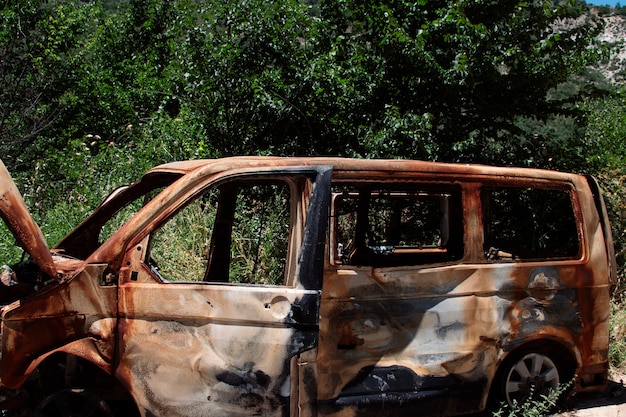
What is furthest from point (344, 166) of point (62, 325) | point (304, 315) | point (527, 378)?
point (527, 378)

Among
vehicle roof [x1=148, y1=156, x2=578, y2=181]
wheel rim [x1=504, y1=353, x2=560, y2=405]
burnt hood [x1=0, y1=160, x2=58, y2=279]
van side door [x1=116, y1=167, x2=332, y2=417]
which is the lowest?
wheel rim [x1=504, y1=353, x2=560, y2=405]

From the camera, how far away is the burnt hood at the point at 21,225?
325 centimetres

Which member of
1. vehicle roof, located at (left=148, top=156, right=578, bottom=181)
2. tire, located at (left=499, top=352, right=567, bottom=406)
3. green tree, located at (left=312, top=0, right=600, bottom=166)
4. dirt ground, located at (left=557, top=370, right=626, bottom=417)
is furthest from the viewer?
green tree, located at (left=312, top=0, right=600, bottom=166)

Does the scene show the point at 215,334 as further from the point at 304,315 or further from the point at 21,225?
the point at 21,225

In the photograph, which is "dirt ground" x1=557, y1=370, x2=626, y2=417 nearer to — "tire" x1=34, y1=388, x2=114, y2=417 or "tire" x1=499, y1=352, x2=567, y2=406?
"tire" x1=499, y1=352, x2=567, y2=406

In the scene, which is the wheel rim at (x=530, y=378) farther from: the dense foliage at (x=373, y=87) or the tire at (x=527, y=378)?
the dense foliage at (x=373, y=87)

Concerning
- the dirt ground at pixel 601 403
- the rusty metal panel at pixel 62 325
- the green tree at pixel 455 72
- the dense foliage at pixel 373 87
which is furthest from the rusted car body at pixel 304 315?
the dense foliage at pixel 373 87

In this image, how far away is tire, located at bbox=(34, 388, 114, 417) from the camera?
3.42 metres

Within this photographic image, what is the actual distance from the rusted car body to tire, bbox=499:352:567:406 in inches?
0.4

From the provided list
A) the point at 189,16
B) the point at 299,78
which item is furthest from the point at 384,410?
the point at 189,16

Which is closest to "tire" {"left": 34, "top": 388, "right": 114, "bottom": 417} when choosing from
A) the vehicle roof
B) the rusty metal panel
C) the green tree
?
the rusty metal panel

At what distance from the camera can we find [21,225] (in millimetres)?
3289

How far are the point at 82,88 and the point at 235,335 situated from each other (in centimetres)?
1248

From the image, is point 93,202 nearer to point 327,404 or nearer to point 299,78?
point 299,78
